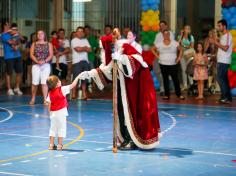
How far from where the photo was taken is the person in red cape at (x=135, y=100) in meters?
10.8

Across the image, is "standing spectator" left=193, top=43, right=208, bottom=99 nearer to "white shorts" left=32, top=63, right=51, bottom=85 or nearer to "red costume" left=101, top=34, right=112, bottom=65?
"white shorts" left=32, top=63, right=51, bottom=85

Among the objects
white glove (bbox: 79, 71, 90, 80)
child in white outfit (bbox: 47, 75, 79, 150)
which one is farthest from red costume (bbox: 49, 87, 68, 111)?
white glove (bbox: 79, 71, 90, 80)

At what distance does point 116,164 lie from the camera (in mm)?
9516

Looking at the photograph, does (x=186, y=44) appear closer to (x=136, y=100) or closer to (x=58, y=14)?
(x=58, y=14)

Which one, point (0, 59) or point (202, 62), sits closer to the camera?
point (202, 62)

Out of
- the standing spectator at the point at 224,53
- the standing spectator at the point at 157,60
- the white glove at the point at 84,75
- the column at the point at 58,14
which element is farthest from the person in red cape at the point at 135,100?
the column at the point at 58,14

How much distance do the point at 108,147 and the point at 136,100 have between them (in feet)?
2.91

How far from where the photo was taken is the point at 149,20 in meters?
21.2

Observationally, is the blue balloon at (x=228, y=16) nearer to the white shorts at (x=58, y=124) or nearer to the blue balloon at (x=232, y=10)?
the blue balloon at (x=232, y=10)

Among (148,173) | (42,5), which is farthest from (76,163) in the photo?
(42,5)

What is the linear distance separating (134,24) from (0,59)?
4881 millimetres

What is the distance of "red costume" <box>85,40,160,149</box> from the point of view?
35.4ft

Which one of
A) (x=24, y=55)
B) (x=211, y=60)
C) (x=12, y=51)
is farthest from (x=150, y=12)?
(x=24, y=55)

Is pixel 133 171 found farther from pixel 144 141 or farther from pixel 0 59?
pixel 0 59
